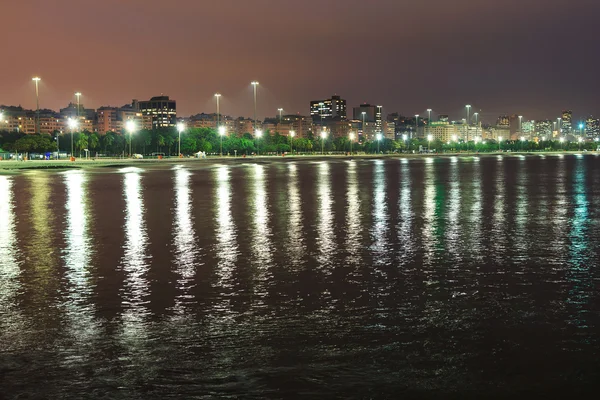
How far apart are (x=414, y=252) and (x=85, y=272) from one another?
660 cm

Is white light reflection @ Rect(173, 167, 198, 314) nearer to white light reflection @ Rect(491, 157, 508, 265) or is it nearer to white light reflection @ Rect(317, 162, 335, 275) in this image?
white light reflection @ Rect(317, 162, 335, 275)

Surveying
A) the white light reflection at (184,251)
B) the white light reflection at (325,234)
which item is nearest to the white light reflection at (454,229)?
the white light reflection at (325,234)

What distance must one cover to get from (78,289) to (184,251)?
3817 mm

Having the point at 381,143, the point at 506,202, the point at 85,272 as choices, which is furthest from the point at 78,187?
the point at 381,143

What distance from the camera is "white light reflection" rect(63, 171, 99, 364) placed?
7.81 meters

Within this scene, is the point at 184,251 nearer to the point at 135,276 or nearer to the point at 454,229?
the point at 135,276

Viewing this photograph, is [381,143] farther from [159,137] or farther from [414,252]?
[414,252]

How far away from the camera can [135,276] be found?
11.6 meters

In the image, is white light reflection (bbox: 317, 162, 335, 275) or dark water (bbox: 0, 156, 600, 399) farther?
white light reflection (bbox: 317, 162, 335, 275)

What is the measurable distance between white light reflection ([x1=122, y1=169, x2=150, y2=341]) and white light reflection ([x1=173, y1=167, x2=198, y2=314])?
0.53 m

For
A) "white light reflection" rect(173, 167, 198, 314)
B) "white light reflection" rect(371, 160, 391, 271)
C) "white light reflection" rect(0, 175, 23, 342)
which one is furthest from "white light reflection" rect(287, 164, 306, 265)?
"white light reflection" rect(0, 175, 23, 342)

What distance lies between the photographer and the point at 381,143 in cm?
18300

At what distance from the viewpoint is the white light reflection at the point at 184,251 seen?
10.1 meters

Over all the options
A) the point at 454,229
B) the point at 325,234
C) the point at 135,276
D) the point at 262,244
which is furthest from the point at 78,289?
the point at 454,229
